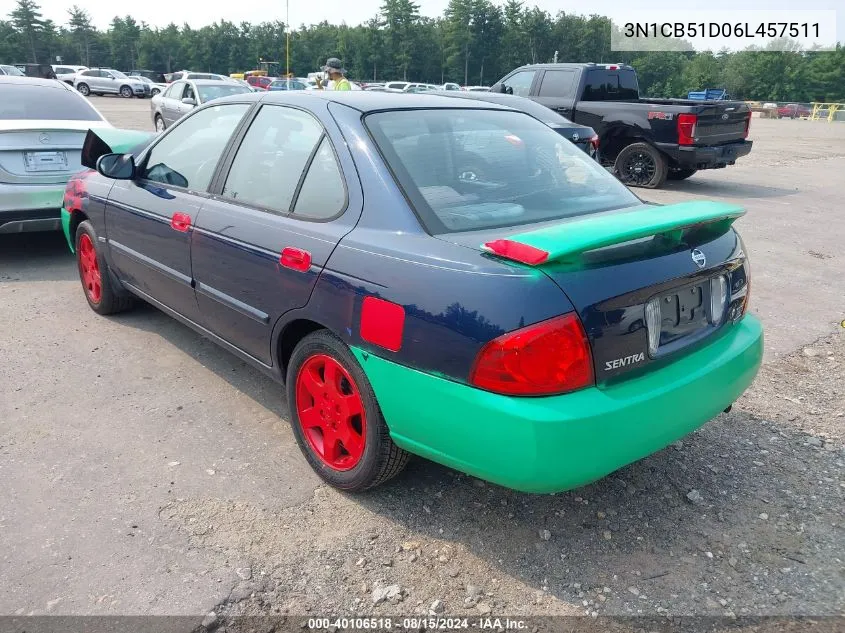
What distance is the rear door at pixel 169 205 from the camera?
352cm

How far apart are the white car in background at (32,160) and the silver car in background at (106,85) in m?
40.0

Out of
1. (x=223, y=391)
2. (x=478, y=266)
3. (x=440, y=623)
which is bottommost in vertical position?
(x=440, y=623)

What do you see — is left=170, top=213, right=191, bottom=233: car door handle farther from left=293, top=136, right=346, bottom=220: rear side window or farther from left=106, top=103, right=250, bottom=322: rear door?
left=293, top=136, right=346, bottom=220: rear side window

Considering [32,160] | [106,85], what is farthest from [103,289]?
[106,85]

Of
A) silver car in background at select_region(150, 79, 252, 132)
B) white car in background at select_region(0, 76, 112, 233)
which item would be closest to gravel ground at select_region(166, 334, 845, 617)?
white car in background at select_region(0, 76, 112, 233)

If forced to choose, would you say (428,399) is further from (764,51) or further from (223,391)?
(764,51)

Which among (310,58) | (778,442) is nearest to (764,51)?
(310,58)

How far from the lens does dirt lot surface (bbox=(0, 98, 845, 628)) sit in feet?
7.61

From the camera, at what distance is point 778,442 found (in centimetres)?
333

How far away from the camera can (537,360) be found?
211 centimetres

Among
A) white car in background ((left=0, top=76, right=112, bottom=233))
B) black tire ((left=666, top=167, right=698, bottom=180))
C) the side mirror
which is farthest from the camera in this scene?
black tire ((left=666, top=167, right=698, bottom=180))

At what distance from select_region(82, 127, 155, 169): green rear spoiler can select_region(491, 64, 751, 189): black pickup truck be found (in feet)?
24.1

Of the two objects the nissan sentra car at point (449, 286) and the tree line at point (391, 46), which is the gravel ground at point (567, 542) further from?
the tree line at point (391, 46)

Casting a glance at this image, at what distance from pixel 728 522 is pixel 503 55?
100254mm
